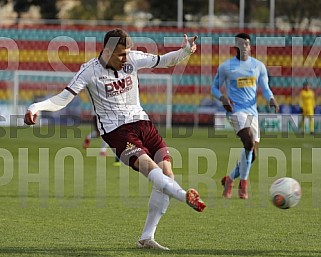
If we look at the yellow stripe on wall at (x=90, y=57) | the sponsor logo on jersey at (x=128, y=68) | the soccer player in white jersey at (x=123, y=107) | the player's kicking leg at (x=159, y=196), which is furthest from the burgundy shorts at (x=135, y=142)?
the yellow stripe on wall at (x=90, y=57)

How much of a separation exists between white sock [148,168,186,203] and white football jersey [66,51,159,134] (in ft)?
2.37

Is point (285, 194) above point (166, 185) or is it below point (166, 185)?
below

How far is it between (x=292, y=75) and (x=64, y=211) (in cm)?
2557

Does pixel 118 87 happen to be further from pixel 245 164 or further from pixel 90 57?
pixel 90 57

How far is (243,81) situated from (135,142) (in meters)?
5.66

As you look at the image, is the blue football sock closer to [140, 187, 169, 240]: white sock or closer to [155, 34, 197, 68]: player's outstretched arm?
[155, 34, 197, 68]: player's outstretched arm

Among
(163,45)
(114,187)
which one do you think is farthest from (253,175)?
(163,45)

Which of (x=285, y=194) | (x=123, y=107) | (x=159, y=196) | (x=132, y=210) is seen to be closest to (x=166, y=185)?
(x=159, y=196)

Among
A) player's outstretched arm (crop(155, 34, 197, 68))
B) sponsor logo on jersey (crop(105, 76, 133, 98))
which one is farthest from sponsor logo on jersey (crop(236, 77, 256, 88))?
sponsor logo on jersey (crop(105, 76, 133, 98))

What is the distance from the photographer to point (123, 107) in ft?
28.1

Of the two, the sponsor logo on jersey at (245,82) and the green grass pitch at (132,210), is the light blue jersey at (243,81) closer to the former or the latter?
the sponsor logo on jersey at (245,82)

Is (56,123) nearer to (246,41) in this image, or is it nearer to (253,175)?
(253,175)

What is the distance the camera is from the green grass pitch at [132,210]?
336 inches

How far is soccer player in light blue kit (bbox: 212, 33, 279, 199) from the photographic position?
529 inches
